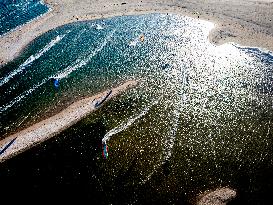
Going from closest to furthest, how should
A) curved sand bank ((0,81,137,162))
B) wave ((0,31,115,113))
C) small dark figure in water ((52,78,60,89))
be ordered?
curved sand bank ((0,81,137,162))
wave ((0,31,115,113))
small dark figure in water ((52,78,60,89))

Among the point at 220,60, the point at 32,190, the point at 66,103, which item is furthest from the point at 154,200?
the point at 220,60

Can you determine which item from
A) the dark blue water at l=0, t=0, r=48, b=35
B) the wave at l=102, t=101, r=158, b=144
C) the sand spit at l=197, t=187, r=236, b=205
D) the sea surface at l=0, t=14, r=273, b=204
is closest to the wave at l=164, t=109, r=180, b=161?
the sea surface at l=0, t=14, r=273, b=204

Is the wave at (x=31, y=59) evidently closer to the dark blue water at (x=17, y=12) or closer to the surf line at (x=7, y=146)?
the dark blue water at (x=17, y=12)

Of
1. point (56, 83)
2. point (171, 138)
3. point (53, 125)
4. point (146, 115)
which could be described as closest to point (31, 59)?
point (56, 83)

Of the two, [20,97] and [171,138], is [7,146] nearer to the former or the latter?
[20,97]

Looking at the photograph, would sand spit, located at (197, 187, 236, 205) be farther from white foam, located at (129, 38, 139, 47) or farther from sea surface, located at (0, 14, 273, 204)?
white foam, located at (129, 38, 139, 47)
